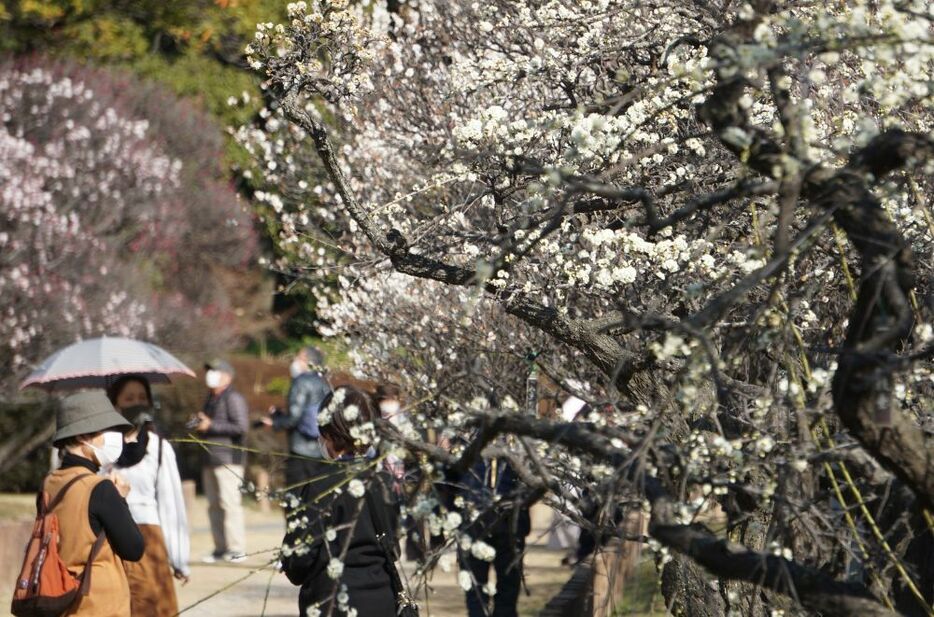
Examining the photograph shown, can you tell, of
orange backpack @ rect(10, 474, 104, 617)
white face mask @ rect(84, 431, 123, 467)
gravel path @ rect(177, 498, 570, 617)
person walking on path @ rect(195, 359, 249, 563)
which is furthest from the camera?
person walking on path @ rect(195, 359, 249, 563)

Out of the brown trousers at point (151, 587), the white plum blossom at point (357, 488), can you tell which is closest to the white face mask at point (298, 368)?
the brown trousers at point (151, 587)

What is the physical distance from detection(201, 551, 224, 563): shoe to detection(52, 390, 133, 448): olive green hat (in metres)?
6.92

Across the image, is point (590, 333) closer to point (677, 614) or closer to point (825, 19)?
point (677, 614)

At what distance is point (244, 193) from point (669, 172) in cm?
2042

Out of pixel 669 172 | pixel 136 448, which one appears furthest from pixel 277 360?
pixel 669 172

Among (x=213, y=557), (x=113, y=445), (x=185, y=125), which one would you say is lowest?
(x=213, y=557)

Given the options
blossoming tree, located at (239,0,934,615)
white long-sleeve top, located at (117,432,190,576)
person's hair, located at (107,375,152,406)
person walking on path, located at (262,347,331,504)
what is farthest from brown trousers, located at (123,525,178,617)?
person walking on path, located at (262,347,331,504)

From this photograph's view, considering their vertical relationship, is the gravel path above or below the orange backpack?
below

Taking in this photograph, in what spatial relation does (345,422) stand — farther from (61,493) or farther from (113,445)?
(113,445)

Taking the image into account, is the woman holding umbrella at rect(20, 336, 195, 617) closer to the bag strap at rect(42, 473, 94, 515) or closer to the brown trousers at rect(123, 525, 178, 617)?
the brown trousers at rect(123, 525, 178, 617)

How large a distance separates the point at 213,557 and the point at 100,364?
13.1 feet

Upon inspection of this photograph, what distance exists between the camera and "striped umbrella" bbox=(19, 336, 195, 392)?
9062 millimetres

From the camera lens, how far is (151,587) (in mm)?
6898

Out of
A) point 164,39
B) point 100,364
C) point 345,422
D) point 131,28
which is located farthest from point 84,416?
point 164,39
